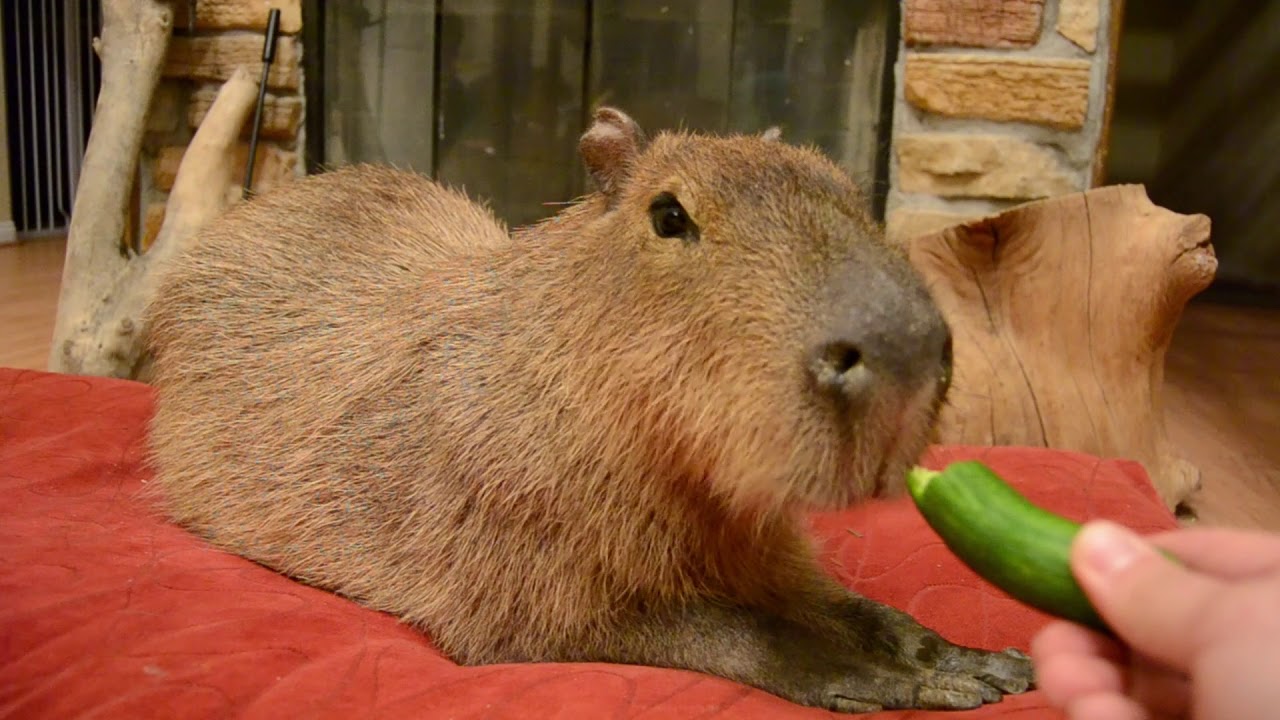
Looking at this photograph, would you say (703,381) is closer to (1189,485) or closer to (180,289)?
(180,289)

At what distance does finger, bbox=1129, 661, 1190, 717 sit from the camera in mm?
887

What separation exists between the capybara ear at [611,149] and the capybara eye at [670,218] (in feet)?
0.66

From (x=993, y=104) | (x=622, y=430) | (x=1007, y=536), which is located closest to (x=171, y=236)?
(x=622, y=430)

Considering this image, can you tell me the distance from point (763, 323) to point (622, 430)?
1.06ft

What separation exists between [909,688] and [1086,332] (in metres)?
1.77

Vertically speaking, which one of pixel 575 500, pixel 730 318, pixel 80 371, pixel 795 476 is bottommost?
pixel 80 371

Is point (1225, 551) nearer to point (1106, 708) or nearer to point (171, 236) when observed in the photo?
point (1106, 708)

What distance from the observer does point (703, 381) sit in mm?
1406

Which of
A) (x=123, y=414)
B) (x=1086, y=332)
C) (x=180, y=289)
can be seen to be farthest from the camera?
(x=1086, y=332)

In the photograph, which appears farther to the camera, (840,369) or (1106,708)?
(840,369)

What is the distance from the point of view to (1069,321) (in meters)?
2.98

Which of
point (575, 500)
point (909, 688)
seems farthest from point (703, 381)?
point (909, 688)

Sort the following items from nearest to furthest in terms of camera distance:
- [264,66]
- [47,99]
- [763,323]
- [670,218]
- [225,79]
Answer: [763,323] < [670,218] < [264,66] < [225,79] < [47,99]

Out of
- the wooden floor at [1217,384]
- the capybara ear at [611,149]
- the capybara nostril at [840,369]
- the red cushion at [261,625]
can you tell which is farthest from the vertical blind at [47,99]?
the capybara nostril at [840,369]
